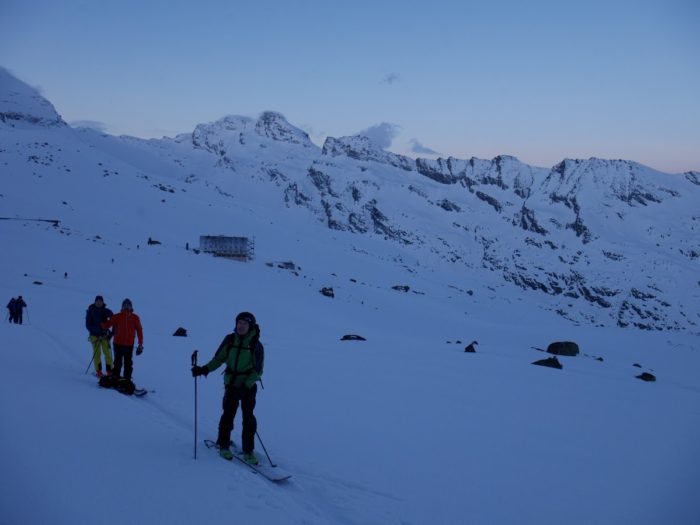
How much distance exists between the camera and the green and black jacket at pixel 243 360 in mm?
6848

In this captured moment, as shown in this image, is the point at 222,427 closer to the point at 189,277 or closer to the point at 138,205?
the point at 189,277

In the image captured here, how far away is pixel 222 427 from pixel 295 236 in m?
66.8

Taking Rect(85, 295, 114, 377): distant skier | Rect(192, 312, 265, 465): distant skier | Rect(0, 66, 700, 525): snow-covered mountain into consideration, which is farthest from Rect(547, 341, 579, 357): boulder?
Rect(192, 312, 265, 465): distant skier

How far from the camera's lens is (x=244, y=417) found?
22.8 feet

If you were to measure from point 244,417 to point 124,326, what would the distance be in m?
4.40

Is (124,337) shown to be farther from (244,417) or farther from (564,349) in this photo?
(564,349)

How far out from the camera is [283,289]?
122 ft

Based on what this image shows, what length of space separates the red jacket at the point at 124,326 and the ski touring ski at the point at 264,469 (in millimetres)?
3830

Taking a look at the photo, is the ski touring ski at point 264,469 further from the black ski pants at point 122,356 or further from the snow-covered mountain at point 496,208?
the snow-covered mountain at point 496,208

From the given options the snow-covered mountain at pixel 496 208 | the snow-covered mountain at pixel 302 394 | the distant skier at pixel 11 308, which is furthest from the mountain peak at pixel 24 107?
the distant skier at pixel 11 308

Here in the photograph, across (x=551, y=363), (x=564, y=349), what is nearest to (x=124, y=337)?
(x=551, y=363)

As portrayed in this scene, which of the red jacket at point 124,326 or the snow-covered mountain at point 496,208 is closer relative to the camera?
the red jacket at point 124,326

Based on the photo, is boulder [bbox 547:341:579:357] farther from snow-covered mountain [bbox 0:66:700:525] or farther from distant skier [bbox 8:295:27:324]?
distant skier [bbox 8:295:27:324]

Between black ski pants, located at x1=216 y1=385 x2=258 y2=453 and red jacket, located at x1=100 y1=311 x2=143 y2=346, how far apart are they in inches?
153
